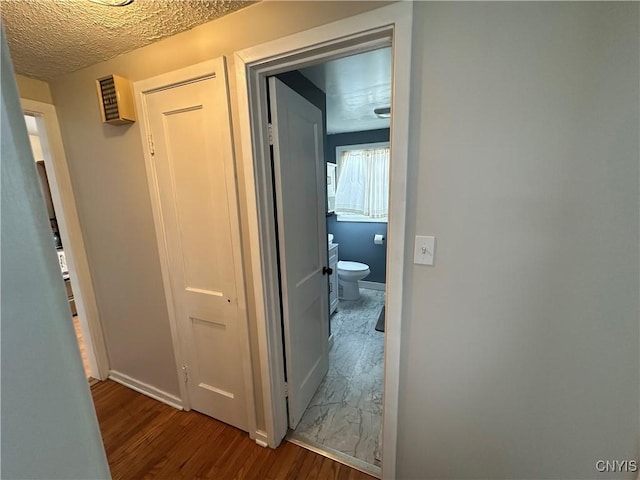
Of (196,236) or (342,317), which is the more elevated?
(196,236)

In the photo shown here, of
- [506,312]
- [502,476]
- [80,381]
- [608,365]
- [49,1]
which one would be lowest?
[502,476]

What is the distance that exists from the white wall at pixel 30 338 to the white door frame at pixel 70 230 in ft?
6.33

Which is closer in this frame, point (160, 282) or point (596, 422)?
point (596, 422)

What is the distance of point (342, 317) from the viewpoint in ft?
9.97

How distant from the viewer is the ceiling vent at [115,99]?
1.35m

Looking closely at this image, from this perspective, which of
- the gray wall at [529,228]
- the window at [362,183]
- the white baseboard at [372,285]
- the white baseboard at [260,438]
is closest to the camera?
the gray wall at [529,228]

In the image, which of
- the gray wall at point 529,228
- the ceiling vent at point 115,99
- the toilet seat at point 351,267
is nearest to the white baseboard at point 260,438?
the gray wall at point 529,228

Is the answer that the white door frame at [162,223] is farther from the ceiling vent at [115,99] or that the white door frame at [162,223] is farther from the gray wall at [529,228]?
the gray wall at [529,228]

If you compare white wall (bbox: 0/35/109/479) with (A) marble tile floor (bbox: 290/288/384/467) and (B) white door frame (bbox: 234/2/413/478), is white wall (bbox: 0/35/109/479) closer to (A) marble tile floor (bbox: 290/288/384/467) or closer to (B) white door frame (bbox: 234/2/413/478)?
(B) white door frame (bbox: 234/2/413/478)

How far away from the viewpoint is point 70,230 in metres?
1.79

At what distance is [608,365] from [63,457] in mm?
1442

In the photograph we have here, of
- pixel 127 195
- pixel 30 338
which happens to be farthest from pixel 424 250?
pixel 127 195

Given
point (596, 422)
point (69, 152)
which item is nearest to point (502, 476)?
point (596, 422)

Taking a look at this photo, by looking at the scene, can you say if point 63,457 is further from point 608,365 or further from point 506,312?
point 608,365
